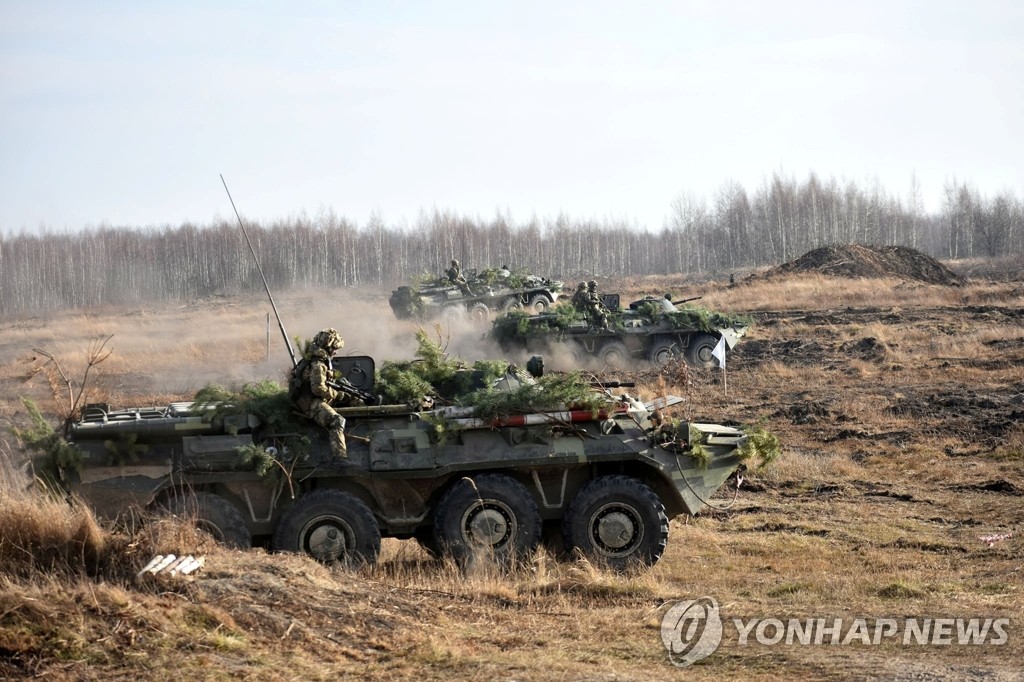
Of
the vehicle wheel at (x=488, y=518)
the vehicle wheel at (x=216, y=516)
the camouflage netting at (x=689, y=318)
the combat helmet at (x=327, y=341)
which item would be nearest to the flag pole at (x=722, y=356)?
the camouflage netting at (x=689, y=318)

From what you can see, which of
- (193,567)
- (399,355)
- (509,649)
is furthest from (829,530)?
(399,355)

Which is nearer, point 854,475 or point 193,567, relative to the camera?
point 193,567

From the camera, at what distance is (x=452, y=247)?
7650 centimetres

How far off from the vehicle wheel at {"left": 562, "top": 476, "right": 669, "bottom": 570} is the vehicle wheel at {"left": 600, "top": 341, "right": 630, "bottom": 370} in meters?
14.7

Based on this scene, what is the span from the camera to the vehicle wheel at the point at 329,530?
1079 cm

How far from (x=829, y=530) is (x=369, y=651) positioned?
20.0ft

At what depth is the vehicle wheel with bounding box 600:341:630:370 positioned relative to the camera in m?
25.8

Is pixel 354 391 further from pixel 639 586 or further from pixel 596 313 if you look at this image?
pixel 596 313

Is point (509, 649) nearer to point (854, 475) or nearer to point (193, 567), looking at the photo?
point (193, 567)

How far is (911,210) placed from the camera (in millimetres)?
86062

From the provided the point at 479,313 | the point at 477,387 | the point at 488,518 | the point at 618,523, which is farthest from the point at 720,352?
the point at 488,518

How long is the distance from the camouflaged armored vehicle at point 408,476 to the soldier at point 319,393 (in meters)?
0.18

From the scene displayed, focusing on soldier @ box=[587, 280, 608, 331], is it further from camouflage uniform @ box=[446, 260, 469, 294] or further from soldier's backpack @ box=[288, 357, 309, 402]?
soldier's backpack @ box=[288, 357, 309, 402]

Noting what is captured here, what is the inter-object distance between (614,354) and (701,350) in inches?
68.8
